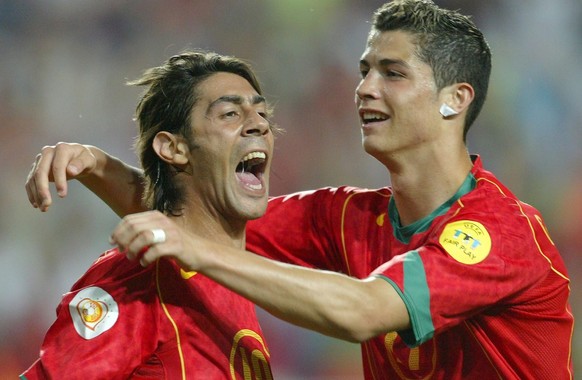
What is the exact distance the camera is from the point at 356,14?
667cm

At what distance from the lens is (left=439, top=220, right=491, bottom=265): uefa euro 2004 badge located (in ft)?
9.11

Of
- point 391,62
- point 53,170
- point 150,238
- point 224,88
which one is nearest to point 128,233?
point 150,238

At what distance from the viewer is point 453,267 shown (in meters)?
2.74

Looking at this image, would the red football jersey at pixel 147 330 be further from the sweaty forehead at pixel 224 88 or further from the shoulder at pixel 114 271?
the sweaty forehead at pixel 224 88

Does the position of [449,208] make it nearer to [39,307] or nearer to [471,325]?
[471,325]

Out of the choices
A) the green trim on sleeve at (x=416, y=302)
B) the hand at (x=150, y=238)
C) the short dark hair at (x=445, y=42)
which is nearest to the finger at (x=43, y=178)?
the hand at (x=150, y=238)

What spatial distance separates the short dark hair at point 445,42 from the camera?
3.34 metres

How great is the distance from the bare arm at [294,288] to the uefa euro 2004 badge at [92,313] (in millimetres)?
183

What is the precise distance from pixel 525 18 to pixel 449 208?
A: 389 cm

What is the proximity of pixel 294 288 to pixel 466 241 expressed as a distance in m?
0.65

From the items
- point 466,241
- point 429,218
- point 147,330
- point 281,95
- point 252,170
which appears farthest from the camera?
point 281,95

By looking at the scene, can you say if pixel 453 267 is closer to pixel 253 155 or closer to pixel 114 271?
pixel 253 155

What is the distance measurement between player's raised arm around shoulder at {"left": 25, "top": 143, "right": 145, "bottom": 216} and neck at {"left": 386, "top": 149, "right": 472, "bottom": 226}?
3.13 ft

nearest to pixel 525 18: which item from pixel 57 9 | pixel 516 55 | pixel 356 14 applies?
pixel 516 55
